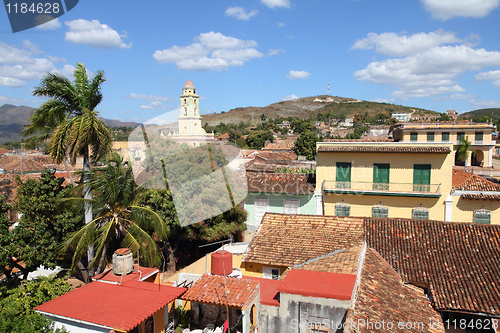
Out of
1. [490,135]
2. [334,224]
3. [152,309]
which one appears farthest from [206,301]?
[490,135]

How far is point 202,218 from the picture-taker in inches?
551

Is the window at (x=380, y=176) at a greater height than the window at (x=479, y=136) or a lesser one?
lesser

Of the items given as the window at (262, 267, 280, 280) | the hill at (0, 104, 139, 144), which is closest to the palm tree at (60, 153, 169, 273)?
the window at (262, 267, 280, 280)

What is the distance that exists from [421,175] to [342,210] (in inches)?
160

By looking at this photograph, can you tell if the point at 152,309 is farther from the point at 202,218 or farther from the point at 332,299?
the point at 202,218

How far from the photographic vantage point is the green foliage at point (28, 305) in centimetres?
592

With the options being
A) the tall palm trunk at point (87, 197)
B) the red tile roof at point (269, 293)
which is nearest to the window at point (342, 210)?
the red tile roof at point (269, 293)

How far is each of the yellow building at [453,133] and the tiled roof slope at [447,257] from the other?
2545cm

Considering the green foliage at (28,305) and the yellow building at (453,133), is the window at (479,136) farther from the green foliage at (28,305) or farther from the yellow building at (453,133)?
the green foliage at (28,305)

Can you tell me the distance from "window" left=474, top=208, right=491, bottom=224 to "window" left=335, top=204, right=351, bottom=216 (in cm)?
555

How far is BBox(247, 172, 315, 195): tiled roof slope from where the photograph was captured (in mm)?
18484

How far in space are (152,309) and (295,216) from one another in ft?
23.2

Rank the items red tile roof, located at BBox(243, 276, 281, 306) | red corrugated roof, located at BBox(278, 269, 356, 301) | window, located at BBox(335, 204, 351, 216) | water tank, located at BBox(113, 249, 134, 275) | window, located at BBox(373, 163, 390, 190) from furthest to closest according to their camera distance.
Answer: window, located at BBox(335, 204, 351, 216)
window, located at BBox(373, 163, 390, 190)
water tank, located at BBox(113, 249, 134, 275)
red tile roof, located at BBox(243, 276, 281, 306)
red corrugated roof, located at BBox(278, 269, 356, 301)

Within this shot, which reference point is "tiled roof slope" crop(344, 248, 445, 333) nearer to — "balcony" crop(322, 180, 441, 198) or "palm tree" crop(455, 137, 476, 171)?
"balcony" crop(322, 180, 441, 198)
